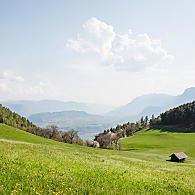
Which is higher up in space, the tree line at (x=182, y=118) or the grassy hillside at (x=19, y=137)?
the tree line at (x=182, y=118)

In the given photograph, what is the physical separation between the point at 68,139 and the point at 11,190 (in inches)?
4964

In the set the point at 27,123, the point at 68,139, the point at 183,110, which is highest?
the point at 183,110

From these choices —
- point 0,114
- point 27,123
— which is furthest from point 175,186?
point 27,123

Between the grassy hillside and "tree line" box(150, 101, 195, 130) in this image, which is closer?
the grassy hillside

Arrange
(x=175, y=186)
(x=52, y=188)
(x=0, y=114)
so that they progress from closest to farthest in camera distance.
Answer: (x=52, y=188)
(x=175, y=186)
(x=0, y=114)

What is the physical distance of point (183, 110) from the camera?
191 metres

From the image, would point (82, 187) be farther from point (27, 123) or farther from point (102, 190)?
point (27, 123)

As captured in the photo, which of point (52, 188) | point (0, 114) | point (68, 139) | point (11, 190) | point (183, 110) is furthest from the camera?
point (183, 110)

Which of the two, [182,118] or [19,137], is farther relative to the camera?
[182,118]

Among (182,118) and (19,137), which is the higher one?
(182,118)

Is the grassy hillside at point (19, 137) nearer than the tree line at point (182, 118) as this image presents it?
Yes

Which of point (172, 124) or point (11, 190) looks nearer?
point (11, 190)

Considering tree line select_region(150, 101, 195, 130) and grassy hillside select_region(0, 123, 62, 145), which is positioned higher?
tree line select_region(150, 101, 195, 130)

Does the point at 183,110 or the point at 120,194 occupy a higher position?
the point at 183,110
